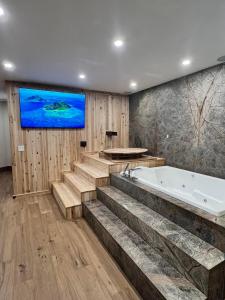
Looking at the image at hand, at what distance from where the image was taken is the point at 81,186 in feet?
10.7

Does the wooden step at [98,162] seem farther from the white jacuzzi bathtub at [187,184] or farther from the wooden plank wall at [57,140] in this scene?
the white jacuzzi bathtub at [187,184]

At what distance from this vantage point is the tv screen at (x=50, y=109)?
3645 millimetres

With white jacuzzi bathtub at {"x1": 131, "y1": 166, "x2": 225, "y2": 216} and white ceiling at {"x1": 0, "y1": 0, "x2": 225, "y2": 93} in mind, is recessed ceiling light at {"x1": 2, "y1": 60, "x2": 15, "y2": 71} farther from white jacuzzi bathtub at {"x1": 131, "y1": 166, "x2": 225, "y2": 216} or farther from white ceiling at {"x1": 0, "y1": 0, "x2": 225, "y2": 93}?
white jacuzzi bathtub at {"x1": 131, "y1": 166, "x2": 225, "y2": 216}

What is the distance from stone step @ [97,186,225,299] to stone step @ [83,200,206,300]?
0.06 meters

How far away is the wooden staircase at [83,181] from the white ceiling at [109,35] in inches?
68.6

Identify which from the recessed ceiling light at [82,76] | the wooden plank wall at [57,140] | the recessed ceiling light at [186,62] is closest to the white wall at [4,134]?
the wooden plank wall at [57,140]

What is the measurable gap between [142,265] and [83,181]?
2134mm

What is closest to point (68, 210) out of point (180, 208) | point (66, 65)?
point (180, 208)

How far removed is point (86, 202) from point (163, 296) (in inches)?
73.9

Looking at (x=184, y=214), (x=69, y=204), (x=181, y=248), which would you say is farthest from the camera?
(x=69, y=204)

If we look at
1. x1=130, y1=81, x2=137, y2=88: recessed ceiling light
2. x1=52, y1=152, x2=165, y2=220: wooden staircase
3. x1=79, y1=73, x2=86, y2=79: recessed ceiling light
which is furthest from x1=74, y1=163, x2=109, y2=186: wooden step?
x1=130, y1=81, x2=137, y2=88: recessed ceiling light

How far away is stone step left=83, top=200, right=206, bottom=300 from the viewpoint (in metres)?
1.39

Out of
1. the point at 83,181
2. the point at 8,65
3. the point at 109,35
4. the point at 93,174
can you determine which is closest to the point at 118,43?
the point at 109,35

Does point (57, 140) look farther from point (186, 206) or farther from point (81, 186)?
point (186, 206)
